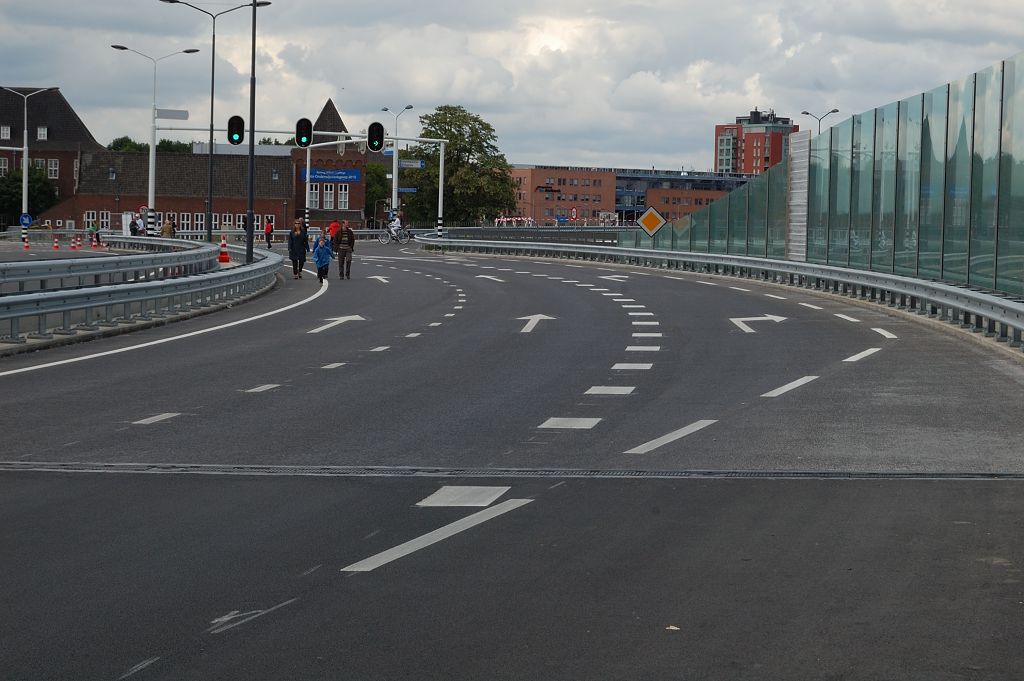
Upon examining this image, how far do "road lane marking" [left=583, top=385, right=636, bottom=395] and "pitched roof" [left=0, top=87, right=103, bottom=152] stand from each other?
152 metres

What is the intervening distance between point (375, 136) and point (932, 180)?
1310 inches

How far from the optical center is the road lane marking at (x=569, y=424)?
12.2m

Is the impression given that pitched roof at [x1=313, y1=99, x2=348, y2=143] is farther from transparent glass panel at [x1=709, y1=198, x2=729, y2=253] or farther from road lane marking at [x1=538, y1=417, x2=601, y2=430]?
road lane marking at [x1=538, y1=417, x2=601, y2=430]

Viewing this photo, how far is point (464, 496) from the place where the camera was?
888cm

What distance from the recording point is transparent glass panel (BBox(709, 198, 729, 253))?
49.5 metres

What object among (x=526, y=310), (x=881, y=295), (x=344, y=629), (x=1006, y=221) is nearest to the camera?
(x=344, y=629)

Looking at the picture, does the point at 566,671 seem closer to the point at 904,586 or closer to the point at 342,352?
the point at 904,586

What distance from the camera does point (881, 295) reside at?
31203 millimetres

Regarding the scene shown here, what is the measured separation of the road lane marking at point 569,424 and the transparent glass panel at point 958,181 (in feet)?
46.1

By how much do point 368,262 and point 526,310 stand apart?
32.1 metres

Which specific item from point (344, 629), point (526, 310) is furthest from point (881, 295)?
point (344, 629)

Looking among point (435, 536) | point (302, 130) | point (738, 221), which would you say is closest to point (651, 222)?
point (738, 221)

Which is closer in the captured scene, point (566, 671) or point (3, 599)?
point (566, 671)

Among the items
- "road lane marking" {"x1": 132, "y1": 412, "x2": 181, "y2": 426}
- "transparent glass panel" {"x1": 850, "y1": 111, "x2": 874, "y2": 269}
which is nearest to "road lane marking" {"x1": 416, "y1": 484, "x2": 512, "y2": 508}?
"road lane marking" {"x1": 132, "y1": 412, "x2": 181, "y2": 426}
